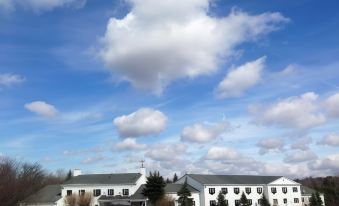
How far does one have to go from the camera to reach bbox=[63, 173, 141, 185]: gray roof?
74.6 meters

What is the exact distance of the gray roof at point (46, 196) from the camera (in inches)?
2867

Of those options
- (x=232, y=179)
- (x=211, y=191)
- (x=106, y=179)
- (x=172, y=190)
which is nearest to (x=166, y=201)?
(x=172, y=190)

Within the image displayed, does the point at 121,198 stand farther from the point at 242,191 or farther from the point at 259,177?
the point at 259,177

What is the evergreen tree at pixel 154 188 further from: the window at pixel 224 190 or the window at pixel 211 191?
the window at pixel 224 190

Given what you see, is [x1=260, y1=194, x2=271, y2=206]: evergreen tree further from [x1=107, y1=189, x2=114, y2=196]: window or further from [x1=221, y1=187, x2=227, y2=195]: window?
[x1=107, y1=189, x2=114, y2=196]: window

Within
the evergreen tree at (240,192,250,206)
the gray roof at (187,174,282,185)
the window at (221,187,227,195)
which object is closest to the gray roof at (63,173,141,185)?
the gray roof at (187,174,282,185)

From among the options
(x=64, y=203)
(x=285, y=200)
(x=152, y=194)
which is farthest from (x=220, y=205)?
(x=64, y=203)

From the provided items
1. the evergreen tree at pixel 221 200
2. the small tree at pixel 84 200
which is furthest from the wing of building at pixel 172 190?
the evergreen tree at pixel 221 200

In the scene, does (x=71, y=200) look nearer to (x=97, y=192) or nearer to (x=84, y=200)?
(x=84, y=200)

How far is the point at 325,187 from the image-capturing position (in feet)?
313

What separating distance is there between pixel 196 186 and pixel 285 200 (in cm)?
2003

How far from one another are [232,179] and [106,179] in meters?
25.1

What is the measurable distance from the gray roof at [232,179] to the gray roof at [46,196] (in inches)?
938

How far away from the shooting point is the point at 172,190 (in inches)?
2953
